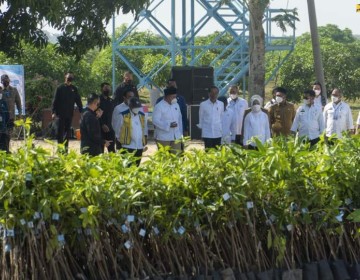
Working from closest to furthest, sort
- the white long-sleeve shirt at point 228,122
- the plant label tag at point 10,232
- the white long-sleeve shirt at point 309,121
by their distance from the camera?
1. the plant label tag at point 10,232
2. the white long-sleeve shirt at point 309,121
3. the white long-sleeve shirt at point 228,122

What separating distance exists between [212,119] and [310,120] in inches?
66.0

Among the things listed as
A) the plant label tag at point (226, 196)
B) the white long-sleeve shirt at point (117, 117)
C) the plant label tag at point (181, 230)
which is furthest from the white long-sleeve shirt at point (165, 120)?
the plant label tag at point (181, 230)

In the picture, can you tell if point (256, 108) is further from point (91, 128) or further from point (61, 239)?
point (61, 239)

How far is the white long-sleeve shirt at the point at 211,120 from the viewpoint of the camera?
16516mm

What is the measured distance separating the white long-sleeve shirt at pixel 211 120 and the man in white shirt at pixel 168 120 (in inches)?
40.4

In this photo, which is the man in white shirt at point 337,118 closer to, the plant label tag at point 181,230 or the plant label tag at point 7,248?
the plant label tag at point 181,230

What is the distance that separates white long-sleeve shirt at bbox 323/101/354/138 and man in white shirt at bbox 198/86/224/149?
1.82 metres

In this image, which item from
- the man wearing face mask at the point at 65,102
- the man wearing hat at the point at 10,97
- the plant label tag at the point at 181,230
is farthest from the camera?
the man wearing hat at the point at 10,97

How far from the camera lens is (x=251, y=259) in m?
8.02

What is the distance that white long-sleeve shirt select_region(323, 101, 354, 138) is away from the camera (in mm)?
16516

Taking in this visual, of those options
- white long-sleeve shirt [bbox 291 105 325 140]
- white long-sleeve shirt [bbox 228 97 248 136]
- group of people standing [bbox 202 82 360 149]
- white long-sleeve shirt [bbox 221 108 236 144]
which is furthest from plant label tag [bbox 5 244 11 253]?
white long-sleeve shirt [bbox 228 97 248 136]

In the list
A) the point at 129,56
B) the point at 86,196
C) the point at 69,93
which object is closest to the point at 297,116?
the point at 69,93

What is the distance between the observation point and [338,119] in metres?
16.5

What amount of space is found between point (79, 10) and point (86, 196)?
16.4 ft
